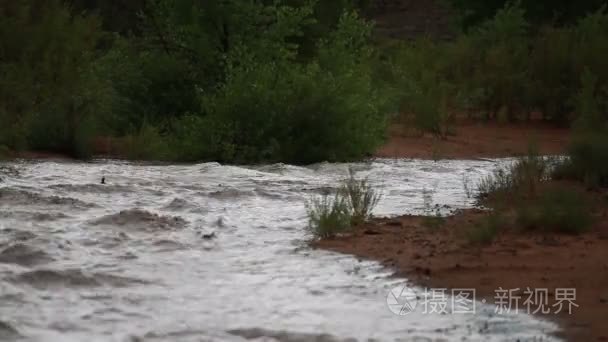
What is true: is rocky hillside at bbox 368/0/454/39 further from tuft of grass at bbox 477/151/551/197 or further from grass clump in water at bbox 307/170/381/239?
grass clump in water at bbox 307/170/381/239

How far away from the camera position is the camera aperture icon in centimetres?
582

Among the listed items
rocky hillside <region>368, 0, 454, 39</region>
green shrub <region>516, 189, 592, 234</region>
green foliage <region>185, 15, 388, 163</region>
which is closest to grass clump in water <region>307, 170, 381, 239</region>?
green shrub <region>516, 189, 592, 234</region>

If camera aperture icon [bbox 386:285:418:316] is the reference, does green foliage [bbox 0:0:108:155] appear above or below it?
above

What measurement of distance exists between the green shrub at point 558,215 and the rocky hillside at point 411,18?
4721 cm

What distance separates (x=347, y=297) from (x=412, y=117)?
17199 mm

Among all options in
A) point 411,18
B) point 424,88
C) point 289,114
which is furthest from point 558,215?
point 411,18

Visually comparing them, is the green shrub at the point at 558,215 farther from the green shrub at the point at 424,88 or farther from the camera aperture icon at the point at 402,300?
the green shrub at the point at 424,88

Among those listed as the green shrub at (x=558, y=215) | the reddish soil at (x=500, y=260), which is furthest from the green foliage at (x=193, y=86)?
the green shrub at (x=558, y=215)

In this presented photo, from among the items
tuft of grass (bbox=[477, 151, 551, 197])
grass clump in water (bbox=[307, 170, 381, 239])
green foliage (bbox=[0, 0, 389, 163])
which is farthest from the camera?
green foliage (bbox=[0, 0, 389, 163])

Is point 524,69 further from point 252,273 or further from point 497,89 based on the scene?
point 252,273

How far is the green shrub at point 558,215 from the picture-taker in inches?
325

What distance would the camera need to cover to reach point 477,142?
68.3ft

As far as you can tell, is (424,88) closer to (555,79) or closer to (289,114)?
(555,79)

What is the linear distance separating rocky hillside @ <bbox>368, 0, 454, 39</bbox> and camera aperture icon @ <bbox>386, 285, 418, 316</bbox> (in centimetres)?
4968
